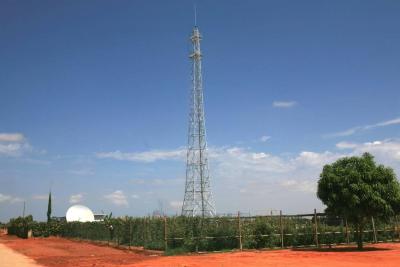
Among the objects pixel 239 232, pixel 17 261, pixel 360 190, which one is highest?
pixel 360 190

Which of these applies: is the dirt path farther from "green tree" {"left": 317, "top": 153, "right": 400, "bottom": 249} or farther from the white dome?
the white dome

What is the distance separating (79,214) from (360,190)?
5479 centimetres

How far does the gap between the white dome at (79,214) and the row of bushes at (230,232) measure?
3646 centimetres

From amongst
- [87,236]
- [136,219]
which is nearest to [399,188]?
[136,219]

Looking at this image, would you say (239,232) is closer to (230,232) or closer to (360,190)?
(230,232)

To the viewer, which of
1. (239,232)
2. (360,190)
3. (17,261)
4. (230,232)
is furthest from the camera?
(230,232)

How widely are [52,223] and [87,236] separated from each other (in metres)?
15.7

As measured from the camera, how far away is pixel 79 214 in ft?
238

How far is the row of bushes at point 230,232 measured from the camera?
27781mm

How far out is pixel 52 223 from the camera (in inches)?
2402

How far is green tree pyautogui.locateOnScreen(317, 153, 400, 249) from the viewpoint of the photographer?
2547cm

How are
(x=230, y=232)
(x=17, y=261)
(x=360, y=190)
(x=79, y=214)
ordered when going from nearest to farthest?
(x=17, y=261) < (x=360, y=190) < (x=230, y=232) < (x=79, y=214)

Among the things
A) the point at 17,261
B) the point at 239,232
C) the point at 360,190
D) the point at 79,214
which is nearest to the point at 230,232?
the point at 239,232

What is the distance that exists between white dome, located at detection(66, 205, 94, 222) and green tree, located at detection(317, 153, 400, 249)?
50.7m
